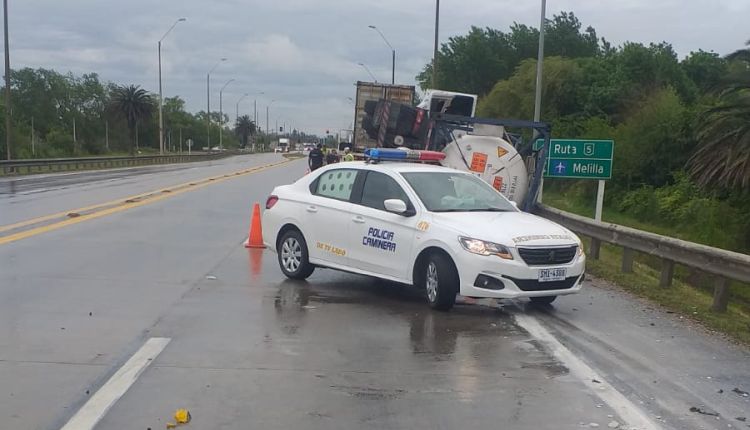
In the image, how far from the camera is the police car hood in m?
8.38

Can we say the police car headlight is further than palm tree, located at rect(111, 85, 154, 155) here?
No

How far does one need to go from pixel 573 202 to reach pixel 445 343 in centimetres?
2654

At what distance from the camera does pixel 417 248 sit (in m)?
8.88

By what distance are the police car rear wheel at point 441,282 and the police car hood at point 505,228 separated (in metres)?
0.37

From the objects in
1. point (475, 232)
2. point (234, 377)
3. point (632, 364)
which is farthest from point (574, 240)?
point (234, 377)

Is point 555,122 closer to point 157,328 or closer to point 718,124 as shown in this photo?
point 718,124

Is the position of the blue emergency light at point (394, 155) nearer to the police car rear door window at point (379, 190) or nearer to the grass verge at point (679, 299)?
the police car rear door window at point (379, 190)

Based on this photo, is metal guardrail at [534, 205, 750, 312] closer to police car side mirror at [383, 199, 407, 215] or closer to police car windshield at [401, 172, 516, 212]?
police car windshield at [401, 172, 516, 212]

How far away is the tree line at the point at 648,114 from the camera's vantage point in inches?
959

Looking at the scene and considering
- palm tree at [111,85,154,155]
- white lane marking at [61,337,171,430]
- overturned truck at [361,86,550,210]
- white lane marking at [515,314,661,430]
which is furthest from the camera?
palm tree at [111,85,154,155]

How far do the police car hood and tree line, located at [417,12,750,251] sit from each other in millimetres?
15792

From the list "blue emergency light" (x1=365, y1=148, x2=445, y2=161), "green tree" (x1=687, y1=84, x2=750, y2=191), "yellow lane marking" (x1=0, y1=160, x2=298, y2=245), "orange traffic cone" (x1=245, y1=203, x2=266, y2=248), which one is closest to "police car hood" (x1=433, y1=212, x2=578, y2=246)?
"blue emergency light" (x1=365, y1=148, x2=445, y2=161)

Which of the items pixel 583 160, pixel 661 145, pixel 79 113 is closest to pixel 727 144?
pixel 661 145

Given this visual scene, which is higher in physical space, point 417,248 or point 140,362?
point 417,248
